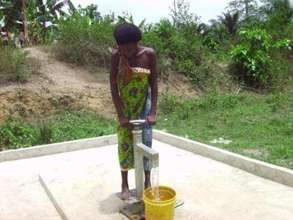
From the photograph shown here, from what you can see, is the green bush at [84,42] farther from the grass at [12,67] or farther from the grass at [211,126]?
the grass at [211,126]

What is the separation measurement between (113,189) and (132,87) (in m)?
1.31

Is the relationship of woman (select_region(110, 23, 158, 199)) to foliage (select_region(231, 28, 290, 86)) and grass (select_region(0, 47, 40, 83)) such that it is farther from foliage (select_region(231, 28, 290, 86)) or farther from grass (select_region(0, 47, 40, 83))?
foliage (select_region(231, 28, 290, 86))

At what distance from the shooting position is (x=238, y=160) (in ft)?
17.0

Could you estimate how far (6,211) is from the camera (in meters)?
4.30

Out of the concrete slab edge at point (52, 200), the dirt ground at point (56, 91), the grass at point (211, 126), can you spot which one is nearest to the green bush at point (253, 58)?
the grass at point (211, 126)

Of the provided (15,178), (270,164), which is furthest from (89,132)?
(270,164)

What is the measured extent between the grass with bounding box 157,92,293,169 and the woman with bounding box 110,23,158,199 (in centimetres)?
211

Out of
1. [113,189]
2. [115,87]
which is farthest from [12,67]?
[115,87]

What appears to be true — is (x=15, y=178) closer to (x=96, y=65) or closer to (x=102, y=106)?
(x=102, y=106)

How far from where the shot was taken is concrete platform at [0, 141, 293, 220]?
3.88m

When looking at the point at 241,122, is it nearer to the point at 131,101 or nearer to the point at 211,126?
the point at 211,126

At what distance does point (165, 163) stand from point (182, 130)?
77.3 inches

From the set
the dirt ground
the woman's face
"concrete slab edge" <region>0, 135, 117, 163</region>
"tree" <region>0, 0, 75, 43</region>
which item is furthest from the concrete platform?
"tree" <region>0, 0, 75, 43</region>

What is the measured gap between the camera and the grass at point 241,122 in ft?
19.2
